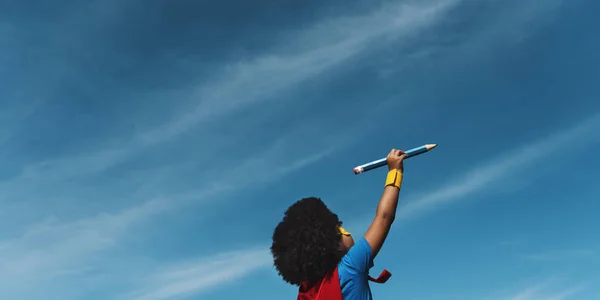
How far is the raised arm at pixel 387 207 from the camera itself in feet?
26.5

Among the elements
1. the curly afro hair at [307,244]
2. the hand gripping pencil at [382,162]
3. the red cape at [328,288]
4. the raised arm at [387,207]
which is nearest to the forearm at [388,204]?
the raised arm at [387,207]

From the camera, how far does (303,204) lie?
8945 millimetres

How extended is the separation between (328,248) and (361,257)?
1.92 ft

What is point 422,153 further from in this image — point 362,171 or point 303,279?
point 303,279

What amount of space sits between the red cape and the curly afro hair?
0.36 ft

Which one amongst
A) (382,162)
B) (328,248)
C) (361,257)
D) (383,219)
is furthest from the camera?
(382,162)

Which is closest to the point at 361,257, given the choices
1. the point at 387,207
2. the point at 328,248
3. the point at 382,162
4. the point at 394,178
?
the point at 328,248

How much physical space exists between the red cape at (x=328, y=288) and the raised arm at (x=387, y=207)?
632mm

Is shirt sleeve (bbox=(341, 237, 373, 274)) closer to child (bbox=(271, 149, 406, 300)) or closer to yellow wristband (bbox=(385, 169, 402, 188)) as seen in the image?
child (bbox=(271, 149, 406, 300))

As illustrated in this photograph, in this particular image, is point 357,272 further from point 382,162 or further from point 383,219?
point 382,162

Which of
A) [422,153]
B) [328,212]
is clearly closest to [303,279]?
[328,212]

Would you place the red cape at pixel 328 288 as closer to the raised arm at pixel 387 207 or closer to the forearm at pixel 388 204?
the raised arm at pixel 387 207

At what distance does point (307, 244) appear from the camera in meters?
8.40

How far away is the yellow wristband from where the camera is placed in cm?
846
